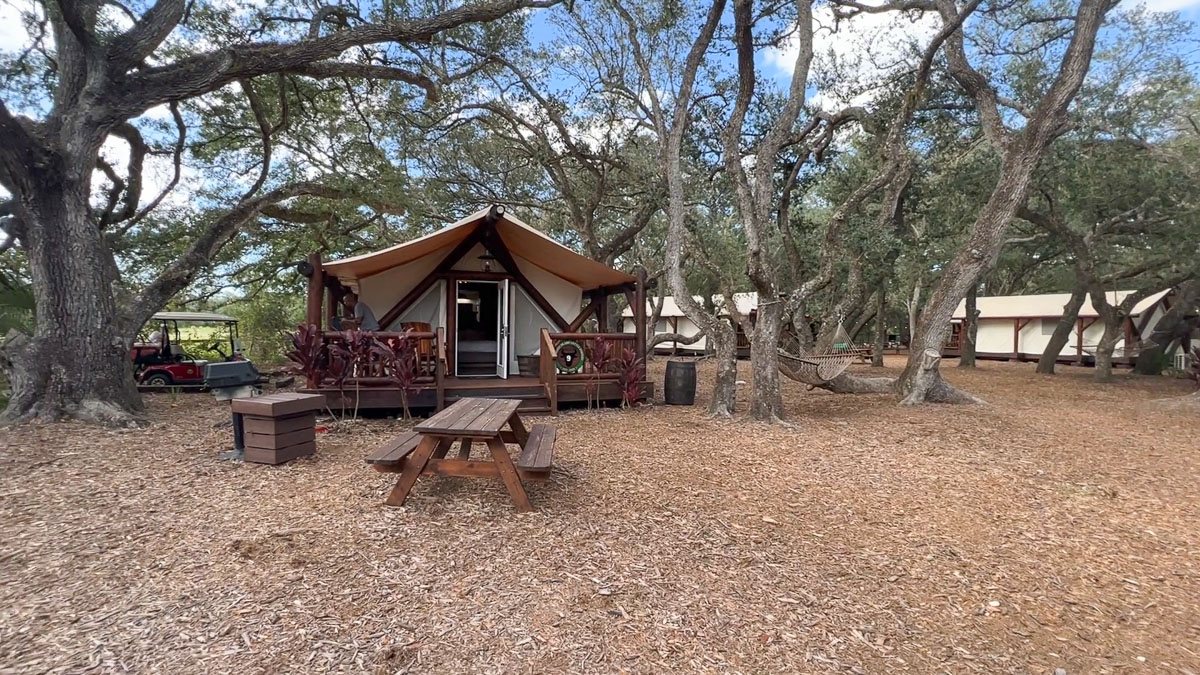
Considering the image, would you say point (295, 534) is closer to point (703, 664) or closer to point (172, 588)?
point (172, 588)

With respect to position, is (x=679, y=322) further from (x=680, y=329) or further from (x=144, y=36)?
(x=144, y=36)

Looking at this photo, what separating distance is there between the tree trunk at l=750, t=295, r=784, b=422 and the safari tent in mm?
1954

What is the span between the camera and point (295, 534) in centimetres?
297

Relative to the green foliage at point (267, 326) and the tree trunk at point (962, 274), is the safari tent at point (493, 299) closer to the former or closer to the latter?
the tree trunk at point (962, 274)

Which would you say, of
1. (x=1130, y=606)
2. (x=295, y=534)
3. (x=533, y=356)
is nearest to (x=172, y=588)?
(x=295, y=534)

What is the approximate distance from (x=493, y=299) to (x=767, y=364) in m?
5.15

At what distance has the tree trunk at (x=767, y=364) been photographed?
22.3 feet

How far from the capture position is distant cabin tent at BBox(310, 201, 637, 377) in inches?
326

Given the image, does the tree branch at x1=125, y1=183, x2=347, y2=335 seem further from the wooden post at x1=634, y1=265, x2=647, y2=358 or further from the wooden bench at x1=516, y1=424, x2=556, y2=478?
the wooden bench at x1=516, y1=424, x2=556, y2=478

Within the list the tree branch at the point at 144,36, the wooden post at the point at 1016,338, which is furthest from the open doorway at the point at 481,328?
the wooden post at the point at 1016,338

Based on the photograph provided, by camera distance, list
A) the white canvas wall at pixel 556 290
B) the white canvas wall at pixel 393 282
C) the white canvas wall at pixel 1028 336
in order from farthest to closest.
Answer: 1. the white canvas wall at pixel 1028 336
2. the white canvas wall at pixel 556 290
3. the white canvas wall at pixel 393 282

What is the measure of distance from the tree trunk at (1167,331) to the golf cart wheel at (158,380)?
22.1 meters

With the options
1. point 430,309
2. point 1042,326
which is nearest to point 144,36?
point 430,309

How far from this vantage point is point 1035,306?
2098cm
